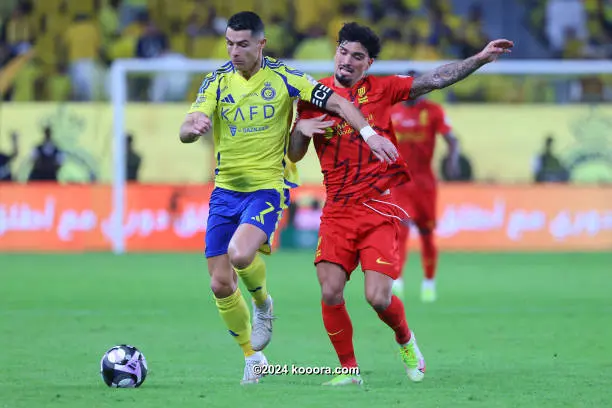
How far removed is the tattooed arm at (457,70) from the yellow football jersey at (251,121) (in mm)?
696

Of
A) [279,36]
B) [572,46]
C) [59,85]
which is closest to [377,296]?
[59,85]

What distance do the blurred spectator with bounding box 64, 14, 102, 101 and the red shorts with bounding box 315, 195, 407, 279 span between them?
14206 millimetres

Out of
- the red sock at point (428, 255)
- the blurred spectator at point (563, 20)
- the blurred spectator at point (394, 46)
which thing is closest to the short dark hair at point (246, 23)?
the red sock at point (428, 255)

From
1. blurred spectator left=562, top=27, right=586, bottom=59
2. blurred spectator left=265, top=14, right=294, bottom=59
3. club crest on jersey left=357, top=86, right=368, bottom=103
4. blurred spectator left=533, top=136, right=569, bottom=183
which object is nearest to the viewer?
club crest on jersey left=357, top=86, right=368, bottom=103

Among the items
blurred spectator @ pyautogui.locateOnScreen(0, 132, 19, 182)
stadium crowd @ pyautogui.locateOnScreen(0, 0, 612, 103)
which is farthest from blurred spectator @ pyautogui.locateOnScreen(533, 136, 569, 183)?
blurred spectator @ pyautogui.locateOnScreen(0, 132, 19, 182)

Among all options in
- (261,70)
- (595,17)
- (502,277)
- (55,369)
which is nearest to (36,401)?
(55,369)

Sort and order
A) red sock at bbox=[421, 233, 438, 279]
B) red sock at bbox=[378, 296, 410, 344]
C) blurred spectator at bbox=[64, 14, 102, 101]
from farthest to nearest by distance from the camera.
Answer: blurred spectator at bbox=[64, 14, 102, 101], red sock at bbox=[421, 233, 438, 279], red sock at bbox=[378, 296, 410, 344]

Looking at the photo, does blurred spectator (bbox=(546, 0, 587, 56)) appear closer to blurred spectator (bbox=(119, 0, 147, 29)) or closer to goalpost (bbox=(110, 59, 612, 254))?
goalpost (bbox=(110, 59, 612, 254))

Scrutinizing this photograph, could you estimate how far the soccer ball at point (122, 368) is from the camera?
7.62 m

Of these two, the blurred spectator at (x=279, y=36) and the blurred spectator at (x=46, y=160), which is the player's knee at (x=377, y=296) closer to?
the blurred spectator at (x=46, y=160)

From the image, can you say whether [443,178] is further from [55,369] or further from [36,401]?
[36,401]

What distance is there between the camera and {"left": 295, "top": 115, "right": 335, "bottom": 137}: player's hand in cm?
783

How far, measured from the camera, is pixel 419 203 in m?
13.9

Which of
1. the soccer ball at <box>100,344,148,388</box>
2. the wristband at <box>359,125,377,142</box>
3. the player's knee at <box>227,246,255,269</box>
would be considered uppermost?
the wristband at <box>359,125,377,142</box>
